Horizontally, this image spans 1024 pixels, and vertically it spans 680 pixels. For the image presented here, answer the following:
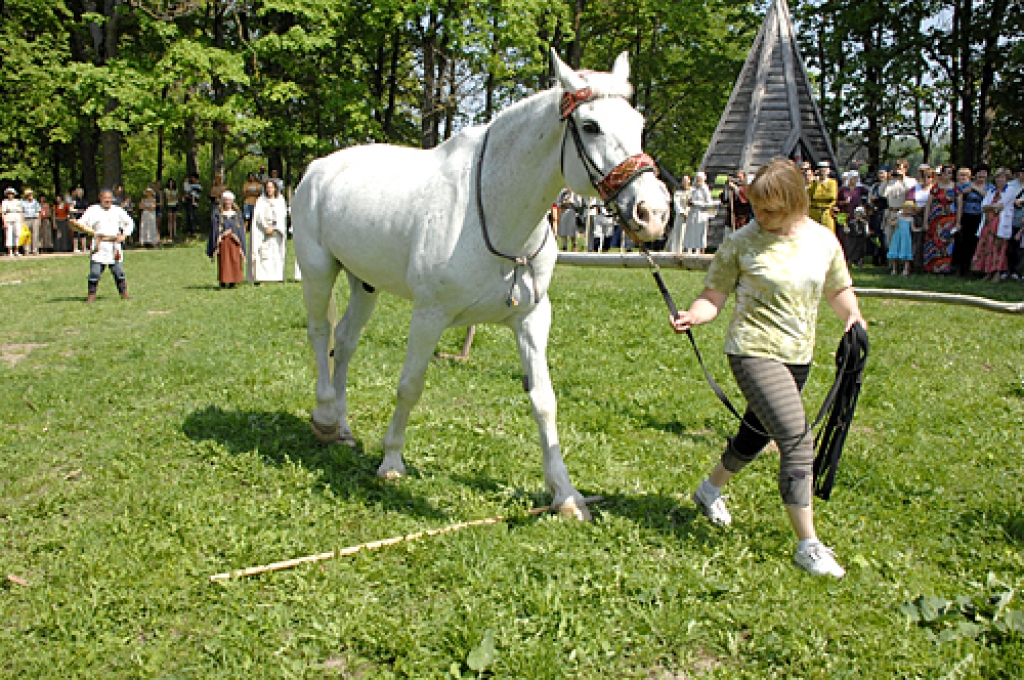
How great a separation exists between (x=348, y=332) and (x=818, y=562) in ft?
12.4

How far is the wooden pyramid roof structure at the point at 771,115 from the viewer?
76.5 ft

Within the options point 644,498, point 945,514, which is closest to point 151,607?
point 644,498

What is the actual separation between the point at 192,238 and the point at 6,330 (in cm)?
2143

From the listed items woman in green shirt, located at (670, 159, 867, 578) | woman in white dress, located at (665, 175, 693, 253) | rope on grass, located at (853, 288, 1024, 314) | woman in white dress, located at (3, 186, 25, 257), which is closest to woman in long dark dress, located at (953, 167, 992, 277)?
woman in white dress, located at (665, 175, 693, 253)

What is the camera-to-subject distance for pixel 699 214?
21.9m

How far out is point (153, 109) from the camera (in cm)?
2644

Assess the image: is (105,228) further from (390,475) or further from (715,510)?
(715,510)

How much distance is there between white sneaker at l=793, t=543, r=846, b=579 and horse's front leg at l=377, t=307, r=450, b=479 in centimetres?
229

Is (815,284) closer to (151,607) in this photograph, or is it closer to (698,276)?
(151,607)

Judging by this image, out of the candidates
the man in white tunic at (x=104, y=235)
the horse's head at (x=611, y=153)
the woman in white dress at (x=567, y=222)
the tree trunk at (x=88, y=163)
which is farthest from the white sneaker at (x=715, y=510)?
the tree trunk at (x=88, y=163)

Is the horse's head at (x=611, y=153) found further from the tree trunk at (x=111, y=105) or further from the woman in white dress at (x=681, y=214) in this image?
the tree trunk at (x=111, y=105)

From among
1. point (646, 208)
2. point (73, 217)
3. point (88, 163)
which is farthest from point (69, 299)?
point (88, 163)

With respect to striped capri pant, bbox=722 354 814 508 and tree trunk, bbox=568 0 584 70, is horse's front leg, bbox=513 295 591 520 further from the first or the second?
tree trunk, bbox=568 0 584 70

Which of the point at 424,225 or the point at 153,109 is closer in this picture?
the point at 424,225
